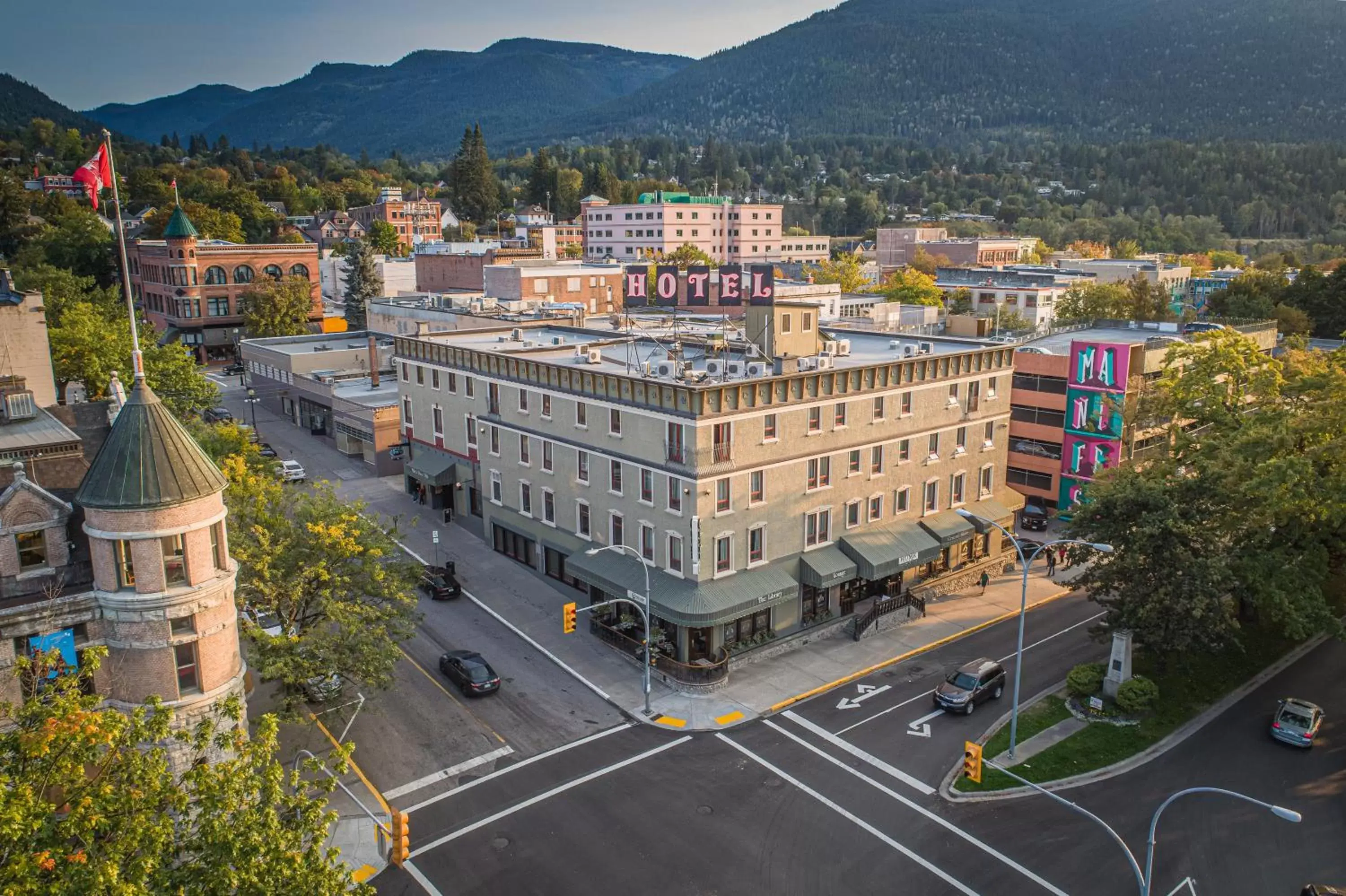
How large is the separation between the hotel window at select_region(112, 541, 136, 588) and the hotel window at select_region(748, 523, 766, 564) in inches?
1075

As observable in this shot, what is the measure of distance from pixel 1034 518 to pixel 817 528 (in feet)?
81.4

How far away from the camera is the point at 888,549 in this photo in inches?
1972

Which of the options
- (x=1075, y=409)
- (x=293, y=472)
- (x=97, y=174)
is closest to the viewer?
(x=97, y=174)

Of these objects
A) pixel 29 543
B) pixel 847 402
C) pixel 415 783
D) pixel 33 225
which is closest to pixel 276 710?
pixel 415 783

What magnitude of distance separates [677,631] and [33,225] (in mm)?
131375

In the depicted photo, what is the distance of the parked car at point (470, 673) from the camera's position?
4150 centimetres

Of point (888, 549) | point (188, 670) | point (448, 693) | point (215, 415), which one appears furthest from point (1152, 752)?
point (215, 415)

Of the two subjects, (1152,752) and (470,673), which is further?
(470,673)

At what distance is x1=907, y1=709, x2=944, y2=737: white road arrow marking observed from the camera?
38750mm

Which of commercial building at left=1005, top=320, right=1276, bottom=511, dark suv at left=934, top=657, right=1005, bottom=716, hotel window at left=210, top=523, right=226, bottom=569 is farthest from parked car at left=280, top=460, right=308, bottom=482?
commercial building at left=1005, top=320, right=1276, bottom=511

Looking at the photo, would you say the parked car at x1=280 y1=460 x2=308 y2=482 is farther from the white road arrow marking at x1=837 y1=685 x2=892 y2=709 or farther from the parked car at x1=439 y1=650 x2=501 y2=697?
the white road arrow marking at x1=837 y1=685 x2=892 y2=709

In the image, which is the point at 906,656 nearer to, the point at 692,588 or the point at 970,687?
the point at 970,687

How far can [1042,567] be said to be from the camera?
197ft

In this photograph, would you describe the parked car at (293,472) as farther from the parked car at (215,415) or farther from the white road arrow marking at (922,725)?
the white road arrow marking at (922,725)
